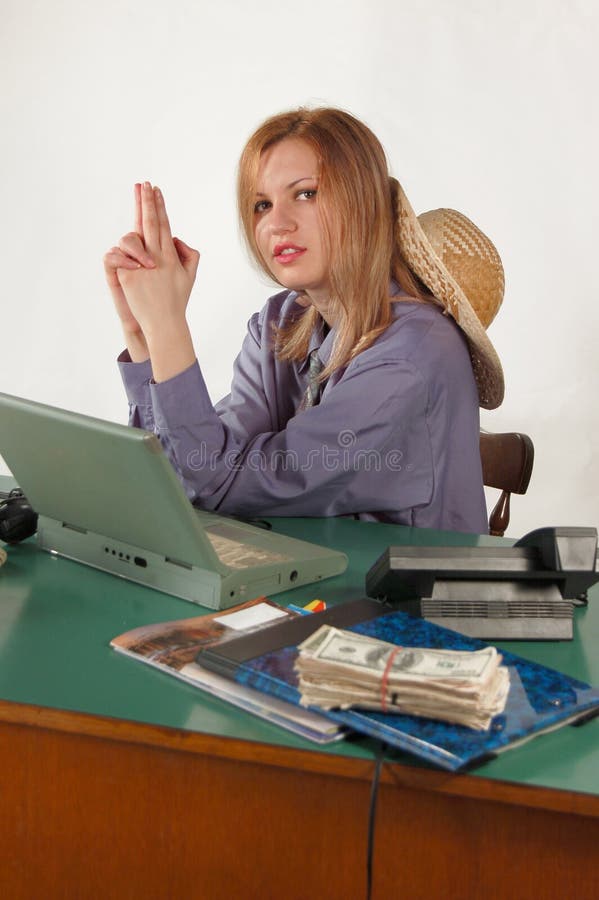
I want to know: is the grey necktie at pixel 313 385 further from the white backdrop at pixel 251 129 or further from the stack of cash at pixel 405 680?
the white backdrop at pixel 251 129

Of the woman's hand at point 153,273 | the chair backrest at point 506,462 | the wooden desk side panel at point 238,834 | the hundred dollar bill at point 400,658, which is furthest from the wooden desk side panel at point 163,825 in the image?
the chair backrest at point 506,462

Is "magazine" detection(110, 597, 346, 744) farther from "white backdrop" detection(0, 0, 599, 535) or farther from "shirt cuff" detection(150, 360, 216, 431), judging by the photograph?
"white backdrop" detection(0, 0, 599, 535)

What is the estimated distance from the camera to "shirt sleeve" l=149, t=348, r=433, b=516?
172 centimetres

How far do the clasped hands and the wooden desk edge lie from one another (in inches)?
32.6

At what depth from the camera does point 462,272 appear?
196 centimetres

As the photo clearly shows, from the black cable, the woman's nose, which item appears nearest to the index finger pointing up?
the woman's nose

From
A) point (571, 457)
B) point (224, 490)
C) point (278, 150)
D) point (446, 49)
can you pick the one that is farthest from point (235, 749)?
point (446, 49)

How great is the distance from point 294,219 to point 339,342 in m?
0.23

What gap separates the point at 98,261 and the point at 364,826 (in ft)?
11.9

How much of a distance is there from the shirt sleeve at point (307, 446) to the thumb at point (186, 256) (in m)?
0.19

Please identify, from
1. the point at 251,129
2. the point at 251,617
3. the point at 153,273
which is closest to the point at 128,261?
the point at 153,273

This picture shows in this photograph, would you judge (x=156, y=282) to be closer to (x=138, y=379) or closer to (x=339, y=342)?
(x=138, y=379)

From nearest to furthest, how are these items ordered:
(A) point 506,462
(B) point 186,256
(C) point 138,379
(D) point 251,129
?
(B) point 186,256 < (C) point 138,379 < (A) point 506,462 < (D) point 251,129

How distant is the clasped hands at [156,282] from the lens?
1.72 metres
